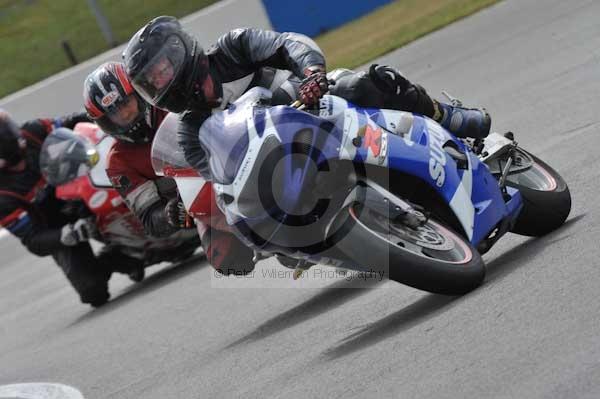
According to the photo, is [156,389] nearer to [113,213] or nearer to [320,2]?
[113,213]

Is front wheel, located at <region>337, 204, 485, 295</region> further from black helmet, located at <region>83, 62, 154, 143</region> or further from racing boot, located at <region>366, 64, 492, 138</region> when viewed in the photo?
black helmet, located at <region>83, 62, 154, 143</region>

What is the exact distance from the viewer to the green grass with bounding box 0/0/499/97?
1833 cm

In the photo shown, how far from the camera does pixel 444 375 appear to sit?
4602mm

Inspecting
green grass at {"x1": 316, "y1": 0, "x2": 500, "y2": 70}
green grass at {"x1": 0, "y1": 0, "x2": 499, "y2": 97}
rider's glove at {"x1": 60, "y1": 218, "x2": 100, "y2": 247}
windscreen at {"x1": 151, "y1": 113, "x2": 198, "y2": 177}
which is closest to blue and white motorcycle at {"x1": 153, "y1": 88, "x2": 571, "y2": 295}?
windscreen at {"x1": 151, "y1": 113, "x2": 198, "y2": 177}

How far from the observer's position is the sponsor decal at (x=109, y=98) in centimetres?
808

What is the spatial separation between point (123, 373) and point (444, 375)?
3.23 m

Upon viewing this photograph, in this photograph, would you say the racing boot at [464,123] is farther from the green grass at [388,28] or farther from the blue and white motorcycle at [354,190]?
the green grass at [388,28]

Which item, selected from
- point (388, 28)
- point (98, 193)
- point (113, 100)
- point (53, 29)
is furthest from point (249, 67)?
point (53, 29)

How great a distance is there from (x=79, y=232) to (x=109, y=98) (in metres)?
2.33

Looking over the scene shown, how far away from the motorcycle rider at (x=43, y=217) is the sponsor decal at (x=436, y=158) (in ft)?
15.9

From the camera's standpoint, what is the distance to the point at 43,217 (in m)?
10.8

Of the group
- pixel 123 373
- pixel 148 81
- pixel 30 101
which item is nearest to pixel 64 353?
pixel 123 373

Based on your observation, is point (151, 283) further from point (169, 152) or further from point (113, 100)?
point (169, 152)

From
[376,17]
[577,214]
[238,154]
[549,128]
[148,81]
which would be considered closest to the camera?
[238,154]
